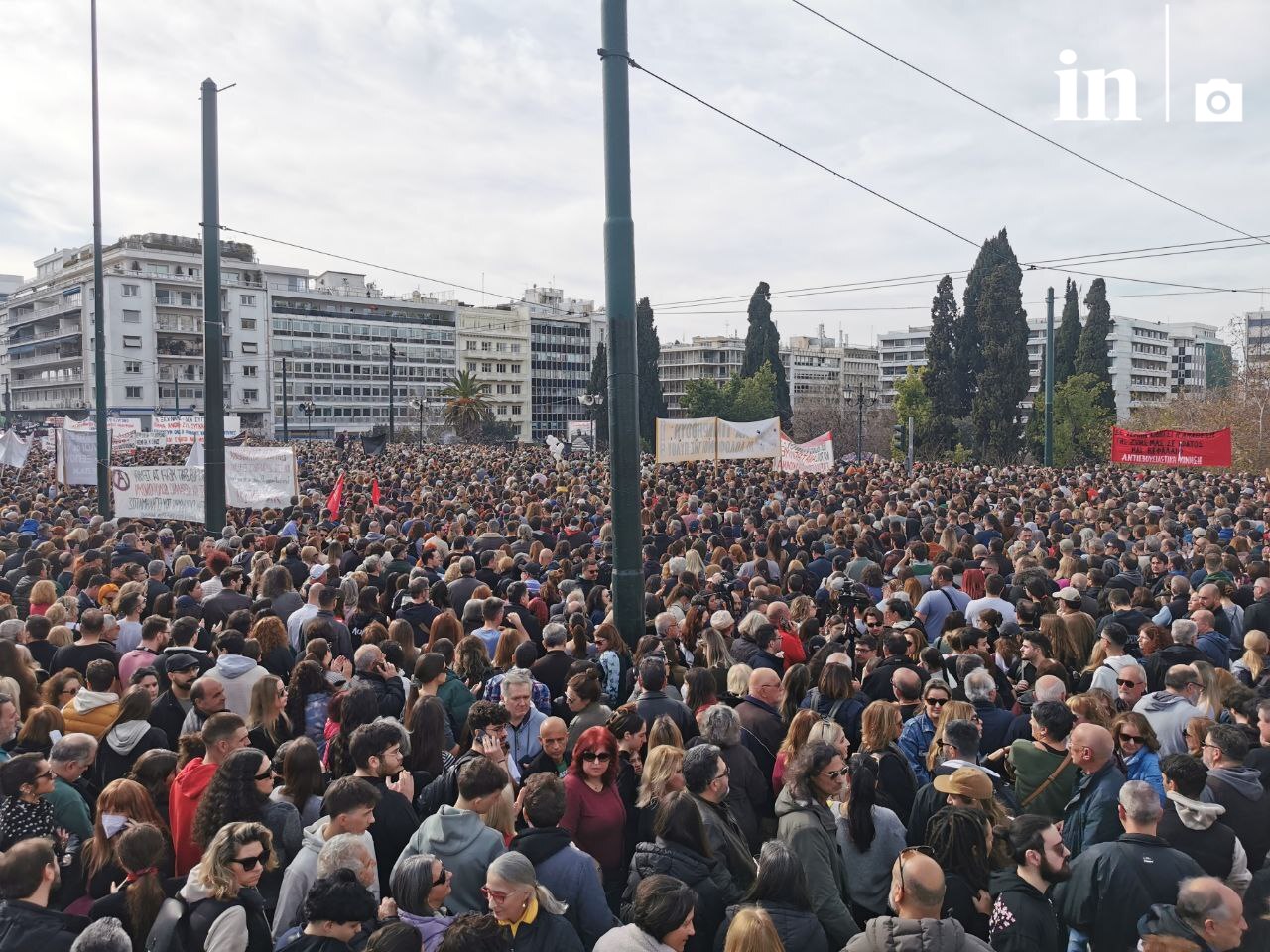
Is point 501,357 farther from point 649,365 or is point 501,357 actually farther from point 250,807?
point 250,807

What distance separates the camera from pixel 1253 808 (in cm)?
484

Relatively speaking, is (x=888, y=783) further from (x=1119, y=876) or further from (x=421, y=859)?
(x=421, y=859)

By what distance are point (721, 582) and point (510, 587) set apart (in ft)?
7.97

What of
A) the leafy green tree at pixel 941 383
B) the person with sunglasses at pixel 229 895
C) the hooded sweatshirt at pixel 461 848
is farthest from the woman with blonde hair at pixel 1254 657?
the leafy green tree at pixel 941 383

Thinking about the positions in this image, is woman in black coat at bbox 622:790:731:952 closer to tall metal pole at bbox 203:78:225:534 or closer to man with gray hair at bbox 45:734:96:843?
man with gray hair at bbox 45:734:96:843

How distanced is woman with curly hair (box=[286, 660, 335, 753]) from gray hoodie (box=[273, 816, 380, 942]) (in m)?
1.98

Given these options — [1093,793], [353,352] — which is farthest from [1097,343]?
[353,352]

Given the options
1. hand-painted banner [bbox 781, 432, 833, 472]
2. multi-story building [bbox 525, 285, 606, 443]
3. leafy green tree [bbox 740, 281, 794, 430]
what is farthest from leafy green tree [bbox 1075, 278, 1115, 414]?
multi-story building [bbox 525, 285, 606, 443]

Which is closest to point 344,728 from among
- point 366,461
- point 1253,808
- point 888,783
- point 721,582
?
point 888,783

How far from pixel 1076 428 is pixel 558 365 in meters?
76.5

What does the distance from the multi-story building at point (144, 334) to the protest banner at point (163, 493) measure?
74.2 meters

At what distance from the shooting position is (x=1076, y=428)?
52125 mm

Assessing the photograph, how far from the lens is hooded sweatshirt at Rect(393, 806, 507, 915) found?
4105 mm

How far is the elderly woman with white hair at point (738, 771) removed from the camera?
16.6 feet
